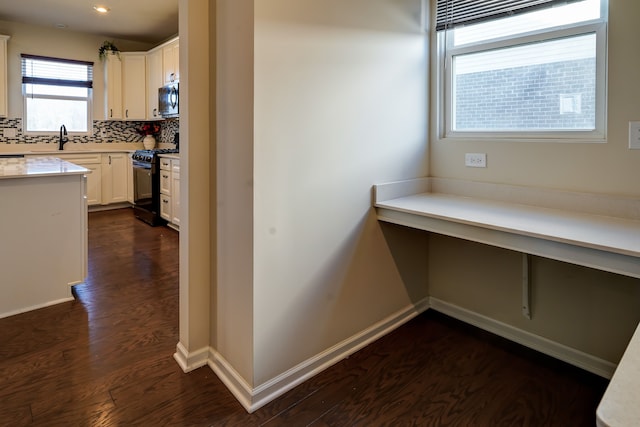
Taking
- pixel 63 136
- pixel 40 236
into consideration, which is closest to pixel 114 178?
pixel 63 136

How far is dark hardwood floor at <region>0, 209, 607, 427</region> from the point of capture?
1.72m

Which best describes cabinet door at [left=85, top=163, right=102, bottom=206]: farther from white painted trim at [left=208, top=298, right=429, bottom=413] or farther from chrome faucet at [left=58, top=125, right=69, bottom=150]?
white painted trim at [left=208, top=298, right=429, bottom=413]

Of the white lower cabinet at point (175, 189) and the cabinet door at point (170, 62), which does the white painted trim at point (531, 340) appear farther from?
the cabinet door at point (170, 62)

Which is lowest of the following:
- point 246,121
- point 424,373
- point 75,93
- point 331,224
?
point 424,373

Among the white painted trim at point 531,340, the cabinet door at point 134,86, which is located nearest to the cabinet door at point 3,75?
the cabinet door at point 134,86

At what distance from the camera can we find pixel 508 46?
2.32 metres

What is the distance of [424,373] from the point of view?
2.05 meters

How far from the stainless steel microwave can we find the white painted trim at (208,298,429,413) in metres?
3.94

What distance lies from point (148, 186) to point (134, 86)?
1824 millimetres

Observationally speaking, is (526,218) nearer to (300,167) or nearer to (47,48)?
(300,167)

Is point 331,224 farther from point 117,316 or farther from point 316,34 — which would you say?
point 117,316

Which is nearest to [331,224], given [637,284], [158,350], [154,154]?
[158,350]

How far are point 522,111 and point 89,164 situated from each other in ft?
18.8

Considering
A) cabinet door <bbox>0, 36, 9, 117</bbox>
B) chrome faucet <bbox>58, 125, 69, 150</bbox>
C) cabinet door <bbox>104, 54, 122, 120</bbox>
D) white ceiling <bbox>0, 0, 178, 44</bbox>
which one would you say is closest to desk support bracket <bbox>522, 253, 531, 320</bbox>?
white ceiling <bbox>0, 0, 178, 44</bbox>
